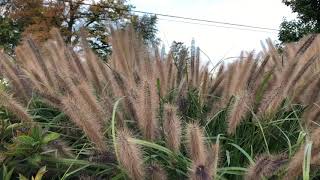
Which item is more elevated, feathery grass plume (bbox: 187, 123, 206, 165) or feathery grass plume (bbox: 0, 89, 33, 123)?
feathery grass plume (bbox: 0, 89, 33, 123)

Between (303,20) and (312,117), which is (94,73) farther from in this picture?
(303,20)

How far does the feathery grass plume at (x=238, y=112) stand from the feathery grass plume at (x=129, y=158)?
374mm

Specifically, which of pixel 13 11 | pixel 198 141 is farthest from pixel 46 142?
pixel 13 11

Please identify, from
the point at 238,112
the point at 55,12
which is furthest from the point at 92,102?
the point at 55,12

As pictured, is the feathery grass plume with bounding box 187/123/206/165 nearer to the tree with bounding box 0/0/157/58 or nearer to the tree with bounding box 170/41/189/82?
the tree with bounding box 170/41/189/82

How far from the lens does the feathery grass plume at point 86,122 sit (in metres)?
1.47

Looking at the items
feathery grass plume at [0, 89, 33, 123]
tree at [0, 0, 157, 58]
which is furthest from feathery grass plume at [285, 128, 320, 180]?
tree at [0, 0, 157, 58]

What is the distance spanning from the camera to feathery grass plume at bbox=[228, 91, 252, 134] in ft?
5.19

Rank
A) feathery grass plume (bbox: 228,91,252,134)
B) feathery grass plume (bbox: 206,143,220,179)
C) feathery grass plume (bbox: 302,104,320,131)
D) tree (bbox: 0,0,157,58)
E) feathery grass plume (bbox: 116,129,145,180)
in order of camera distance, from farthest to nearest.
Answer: tree (bbox: 0,0,157,58) < feathery grass plume (bbox: 302,104,320,131) < feathery grass plume (bbox: 228,91,252,134) < feathery grass plume (bbox: 116,129,145,180) < feathery grass plume (bbox: 206,143,220,179)

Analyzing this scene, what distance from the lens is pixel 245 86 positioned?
1.87 m

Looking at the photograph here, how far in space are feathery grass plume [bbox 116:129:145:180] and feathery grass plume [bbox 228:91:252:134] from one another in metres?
0.37

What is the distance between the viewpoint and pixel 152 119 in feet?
4.91

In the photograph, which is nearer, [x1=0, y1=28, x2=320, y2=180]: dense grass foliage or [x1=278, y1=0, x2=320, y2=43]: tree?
[x1=0, y1=28, x2=320, y2=180]: dense grass foliage

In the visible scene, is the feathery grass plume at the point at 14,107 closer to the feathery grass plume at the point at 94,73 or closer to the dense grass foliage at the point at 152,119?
the dense grass foliage at the point at 152,119
